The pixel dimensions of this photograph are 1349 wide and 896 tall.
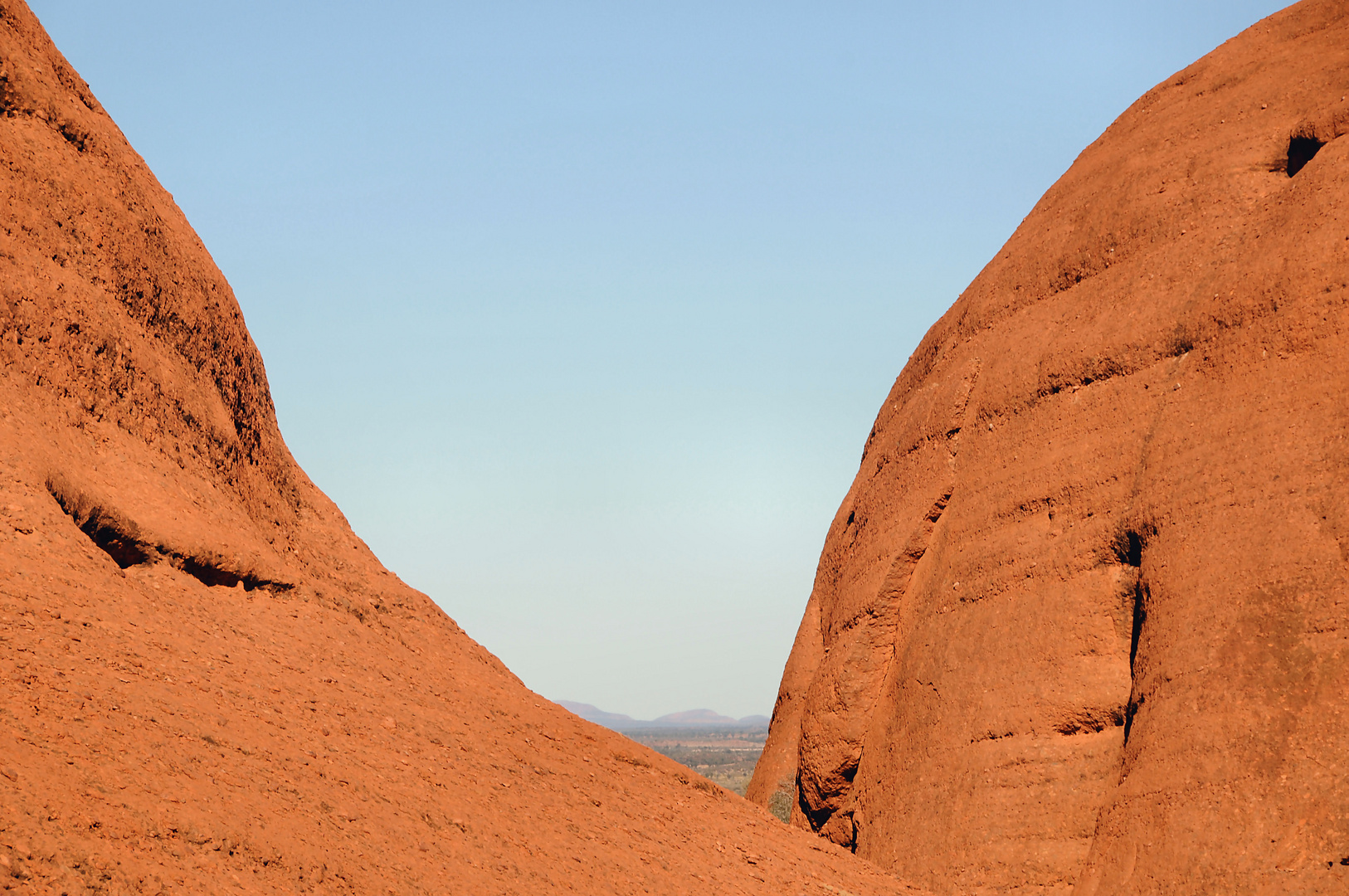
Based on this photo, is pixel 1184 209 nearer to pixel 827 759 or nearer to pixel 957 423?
pixel 957 423

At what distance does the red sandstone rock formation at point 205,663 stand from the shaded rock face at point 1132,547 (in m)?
1.81

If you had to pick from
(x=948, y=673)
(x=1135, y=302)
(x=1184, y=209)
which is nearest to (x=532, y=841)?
(x=948, y=673)

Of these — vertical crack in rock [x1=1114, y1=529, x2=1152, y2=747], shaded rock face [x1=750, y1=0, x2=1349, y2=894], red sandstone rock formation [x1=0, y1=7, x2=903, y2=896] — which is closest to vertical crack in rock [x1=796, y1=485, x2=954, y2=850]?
shaded rock face [x1=750, y1=0, x2=1349, y2=894]

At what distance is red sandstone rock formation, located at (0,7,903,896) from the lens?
5.92m

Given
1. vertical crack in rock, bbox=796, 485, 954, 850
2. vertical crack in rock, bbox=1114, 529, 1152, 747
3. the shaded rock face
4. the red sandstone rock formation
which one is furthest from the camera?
vertical crack in rock, bbox=796, 485, 954, 850

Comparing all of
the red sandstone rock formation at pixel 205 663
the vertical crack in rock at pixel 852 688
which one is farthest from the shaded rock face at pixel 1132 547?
the red sandstone rock formation at pixel 205 663

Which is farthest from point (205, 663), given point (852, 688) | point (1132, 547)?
point (1132, 547)

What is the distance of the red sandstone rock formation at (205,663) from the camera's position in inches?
233

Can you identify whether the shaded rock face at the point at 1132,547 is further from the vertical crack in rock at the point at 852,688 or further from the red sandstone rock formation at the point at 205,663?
the red sandstone rock formation at the point at 205,663

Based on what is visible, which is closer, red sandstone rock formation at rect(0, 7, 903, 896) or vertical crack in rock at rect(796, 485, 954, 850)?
red sandstone rock formation at rect(0, 7, 903, 896)

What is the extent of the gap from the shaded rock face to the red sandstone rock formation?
1805mm

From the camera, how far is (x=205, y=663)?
304 inches

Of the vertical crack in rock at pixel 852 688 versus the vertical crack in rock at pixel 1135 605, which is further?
the vertical crack in rock at pixel 852 688

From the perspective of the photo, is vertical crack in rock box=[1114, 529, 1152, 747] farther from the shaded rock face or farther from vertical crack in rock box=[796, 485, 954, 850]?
vertical crack in rock box=[796, 485, 954, 850]
